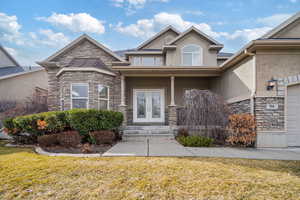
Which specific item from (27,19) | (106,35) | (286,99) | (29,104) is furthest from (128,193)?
(27,19)

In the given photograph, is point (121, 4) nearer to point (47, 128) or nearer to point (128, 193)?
point (47, 128)

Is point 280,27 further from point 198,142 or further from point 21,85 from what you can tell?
point 21,85

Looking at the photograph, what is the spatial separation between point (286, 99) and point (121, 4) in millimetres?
14217

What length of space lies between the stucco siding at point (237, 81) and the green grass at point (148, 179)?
3.62 metres

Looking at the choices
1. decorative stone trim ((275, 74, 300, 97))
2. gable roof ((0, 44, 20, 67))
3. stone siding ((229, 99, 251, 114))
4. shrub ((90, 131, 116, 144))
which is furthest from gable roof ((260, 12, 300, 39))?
gable roof ((0, 44, 20, 67))

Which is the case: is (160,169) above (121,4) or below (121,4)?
below

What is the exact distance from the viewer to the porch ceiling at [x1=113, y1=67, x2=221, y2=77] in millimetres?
9180

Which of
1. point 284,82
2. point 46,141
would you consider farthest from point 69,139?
point 284,82

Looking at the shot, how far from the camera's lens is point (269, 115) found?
6.37 meters

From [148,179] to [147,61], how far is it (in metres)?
10.5

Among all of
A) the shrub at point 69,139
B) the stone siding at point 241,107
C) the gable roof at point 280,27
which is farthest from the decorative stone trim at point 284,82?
the shrub at point 69,139

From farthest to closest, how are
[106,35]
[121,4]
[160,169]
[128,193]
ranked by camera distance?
[106,35]
[121,4]
[160,169]
[128,193]

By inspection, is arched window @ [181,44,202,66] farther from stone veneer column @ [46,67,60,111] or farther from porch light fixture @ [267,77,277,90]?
stone veneer column @ [46,67,60,111]

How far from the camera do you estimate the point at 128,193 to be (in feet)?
8.70
